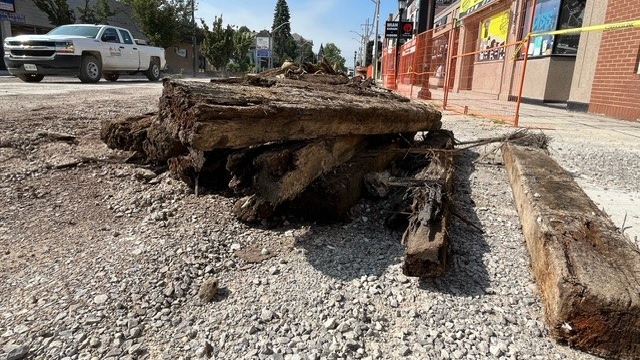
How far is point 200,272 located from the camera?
7.49 ft

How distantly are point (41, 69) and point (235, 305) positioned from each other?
1283cm

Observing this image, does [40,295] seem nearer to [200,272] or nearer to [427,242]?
[200,272]

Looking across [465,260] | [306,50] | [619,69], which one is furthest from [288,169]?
[306,50]

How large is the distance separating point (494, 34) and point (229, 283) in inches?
544

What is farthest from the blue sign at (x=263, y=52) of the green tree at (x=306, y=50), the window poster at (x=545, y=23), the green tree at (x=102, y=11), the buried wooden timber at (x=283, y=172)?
the buried wooden timber at (x=283, y=172)

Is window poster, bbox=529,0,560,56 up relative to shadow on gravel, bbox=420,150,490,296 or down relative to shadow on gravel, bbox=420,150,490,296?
up

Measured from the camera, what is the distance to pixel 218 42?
35844 millimetres

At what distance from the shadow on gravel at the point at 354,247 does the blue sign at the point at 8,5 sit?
28637 mm

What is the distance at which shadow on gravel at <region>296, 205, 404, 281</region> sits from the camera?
2340 millimetres

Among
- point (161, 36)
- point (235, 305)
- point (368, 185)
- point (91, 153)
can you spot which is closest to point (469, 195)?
point (368, 185)

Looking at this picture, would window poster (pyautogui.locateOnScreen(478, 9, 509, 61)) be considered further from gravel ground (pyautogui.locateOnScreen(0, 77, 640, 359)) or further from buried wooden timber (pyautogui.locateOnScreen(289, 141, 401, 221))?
gravel ground (pyautogui.locateOnScreen(0, 77, 640, 359))

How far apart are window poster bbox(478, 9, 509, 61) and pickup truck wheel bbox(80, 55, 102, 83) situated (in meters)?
12.1

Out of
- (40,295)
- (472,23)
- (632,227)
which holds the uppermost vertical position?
(472,23)

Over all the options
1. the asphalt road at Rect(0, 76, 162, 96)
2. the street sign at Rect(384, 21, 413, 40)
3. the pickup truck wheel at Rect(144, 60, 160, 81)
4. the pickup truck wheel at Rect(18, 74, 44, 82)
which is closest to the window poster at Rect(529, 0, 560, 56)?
the street sign at Rect(384, 21, 413, 40)
